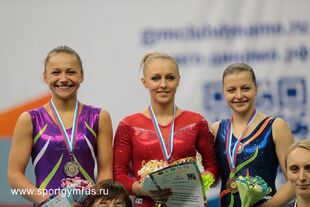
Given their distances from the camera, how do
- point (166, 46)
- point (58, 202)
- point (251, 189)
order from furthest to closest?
point (166, 46)
point (251, 189)
point (58, 202)

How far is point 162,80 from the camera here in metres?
3.19

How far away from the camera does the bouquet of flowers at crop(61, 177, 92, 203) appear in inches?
113

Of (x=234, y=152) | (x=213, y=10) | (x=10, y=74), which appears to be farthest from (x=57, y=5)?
(x=234, y=152)

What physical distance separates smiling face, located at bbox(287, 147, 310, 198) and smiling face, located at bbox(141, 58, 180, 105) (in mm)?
674

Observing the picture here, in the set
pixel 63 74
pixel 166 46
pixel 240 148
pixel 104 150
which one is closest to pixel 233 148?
pixel 240 148

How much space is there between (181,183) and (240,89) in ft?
1.90

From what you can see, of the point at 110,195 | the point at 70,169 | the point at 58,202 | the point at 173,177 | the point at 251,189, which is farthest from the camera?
the point at 70,169

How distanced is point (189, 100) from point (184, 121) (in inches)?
50.7

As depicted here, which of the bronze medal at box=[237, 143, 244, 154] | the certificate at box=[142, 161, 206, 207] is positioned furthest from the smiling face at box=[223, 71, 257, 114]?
the certificate at box=[142, 161, 206, 207]

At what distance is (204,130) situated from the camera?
3.24 m

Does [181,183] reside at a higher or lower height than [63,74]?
lower

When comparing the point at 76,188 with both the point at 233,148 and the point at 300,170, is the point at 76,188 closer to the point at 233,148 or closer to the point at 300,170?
the point at 233,148

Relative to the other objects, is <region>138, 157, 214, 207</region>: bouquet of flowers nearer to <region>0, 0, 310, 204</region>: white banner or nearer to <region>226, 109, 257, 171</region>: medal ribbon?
<region>226, 109, 257, 171</region>: medal ribbon

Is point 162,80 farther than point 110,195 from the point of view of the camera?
Yes
